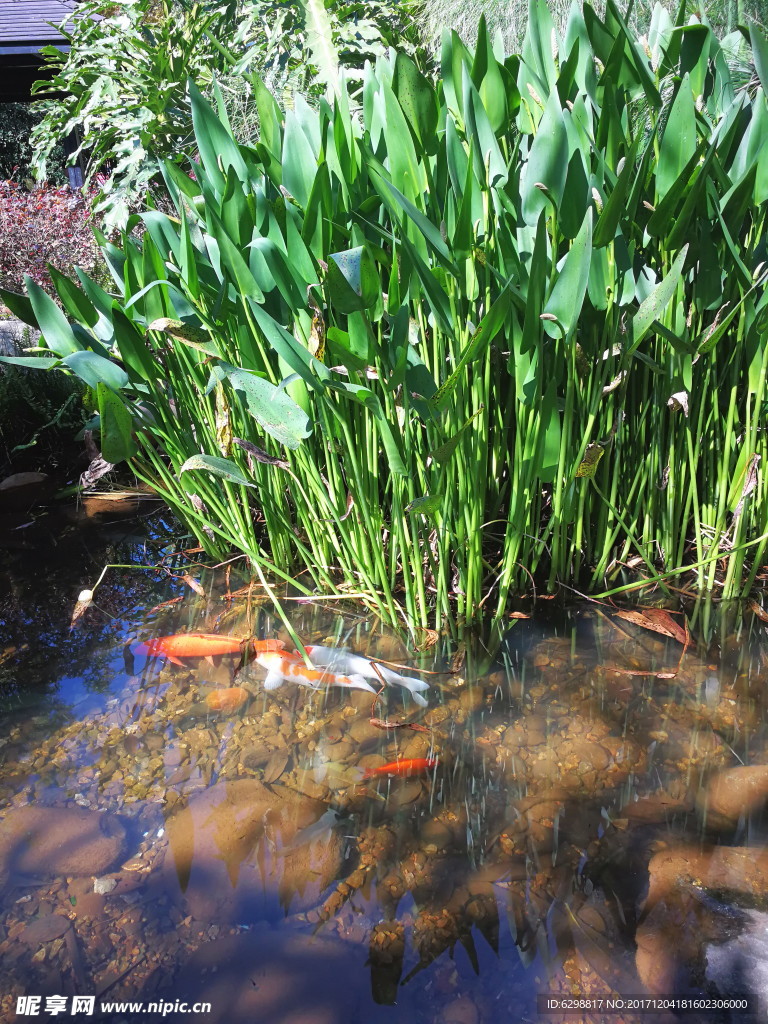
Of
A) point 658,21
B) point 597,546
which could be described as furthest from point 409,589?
point 658,21

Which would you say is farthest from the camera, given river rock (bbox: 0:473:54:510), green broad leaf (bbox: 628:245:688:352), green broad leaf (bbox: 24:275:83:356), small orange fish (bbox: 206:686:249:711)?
river rock (bbox: 0:473:54:510)

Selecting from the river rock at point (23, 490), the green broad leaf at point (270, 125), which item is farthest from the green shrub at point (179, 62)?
the green broad leaf at point (270, 125)

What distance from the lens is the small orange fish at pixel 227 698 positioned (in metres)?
1.33

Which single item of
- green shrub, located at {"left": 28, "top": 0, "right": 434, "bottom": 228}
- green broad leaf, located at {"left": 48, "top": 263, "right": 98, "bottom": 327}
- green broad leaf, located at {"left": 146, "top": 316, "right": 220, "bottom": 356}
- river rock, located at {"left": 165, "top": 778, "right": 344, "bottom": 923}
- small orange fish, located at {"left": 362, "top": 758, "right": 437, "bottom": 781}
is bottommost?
small orange fish, located at {"left": 362, "top": 758, "right": 437, "bottom": 781}

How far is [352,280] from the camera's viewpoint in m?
0.97

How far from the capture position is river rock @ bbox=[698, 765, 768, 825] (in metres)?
1.04

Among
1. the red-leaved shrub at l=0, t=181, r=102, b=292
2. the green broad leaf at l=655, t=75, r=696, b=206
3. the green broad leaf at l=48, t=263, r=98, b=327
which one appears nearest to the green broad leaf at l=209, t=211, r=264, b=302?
the green broad leaf at l=48, t=263, r=98, b=327

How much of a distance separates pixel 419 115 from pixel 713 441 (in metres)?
0.89

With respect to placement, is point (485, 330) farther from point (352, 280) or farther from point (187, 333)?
point (187, 333)

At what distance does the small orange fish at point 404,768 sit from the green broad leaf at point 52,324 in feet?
3.21

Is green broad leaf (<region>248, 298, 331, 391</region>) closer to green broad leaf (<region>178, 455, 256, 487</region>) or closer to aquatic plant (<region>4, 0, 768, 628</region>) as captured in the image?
aquatic plant (<region>4, 0, 768, 628</region>)

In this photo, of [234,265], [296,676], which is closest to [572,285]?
[234,265]

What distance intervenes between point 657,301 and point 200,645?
1.15m

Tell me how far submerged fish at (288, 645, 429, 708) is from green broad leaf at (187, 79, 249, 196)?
0.95 meters
